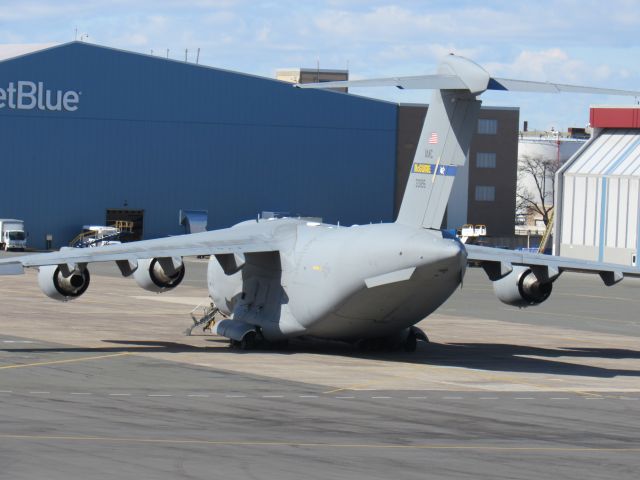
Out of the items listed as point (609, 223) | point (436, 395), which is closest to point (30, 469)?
point (436, 395)

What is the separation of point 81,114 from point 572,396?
69.1m

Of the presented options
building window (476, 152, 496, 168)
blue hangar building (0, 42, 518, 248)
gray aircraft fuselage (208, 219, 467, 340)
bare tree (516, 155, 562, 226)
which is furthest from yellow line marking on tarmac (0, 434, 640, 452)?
bare tree (516, 155, 562, 226)

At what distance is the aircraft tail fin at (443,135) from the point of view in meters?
29.5

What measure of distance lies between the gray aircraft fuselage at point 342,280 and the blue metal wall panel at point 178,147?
56731mm

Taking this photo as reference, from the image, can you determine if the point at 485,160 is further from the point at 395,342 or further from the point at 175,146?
the point at 395,342

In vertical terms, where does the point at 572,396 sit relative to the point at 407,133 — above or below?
below

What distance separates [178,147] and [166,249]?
6320cm

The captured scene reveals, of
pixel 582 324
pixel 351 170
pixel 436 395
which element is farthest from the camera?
pixel 351 170

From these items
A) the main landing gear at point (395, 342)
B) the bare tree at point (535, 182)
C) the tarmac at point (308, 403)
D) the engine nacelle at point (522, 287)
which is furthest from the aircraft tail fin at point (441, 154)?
the bare tree at point (535, 182)

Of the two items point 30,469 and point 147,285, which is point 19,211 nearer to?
point 147,285

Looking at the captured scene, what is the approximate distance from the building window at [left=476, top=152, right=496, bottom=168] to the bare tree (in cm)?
3750

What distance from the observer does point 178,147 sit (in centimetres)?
9475

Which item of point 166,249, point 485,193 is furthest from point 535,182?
point 166,249

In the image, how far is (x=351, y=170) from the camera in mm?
101438
